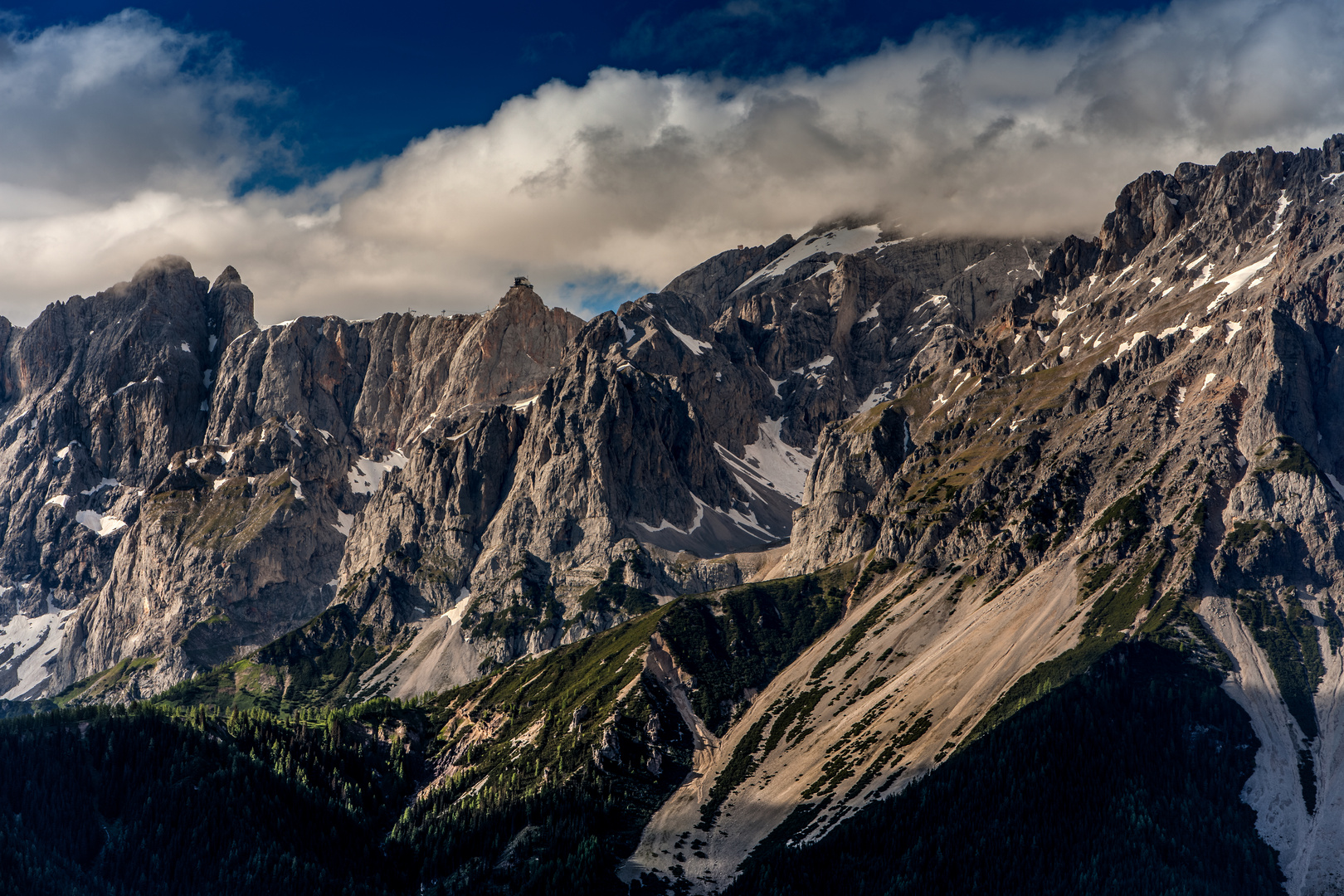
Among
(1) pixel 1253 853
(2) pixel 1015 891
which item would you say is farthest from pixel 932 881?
(1) pixel 1253 853

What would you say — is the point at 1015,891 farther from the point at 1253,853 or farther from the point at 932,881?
the point at 1253,853

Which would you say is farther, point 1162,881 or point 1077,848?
point 1077,848

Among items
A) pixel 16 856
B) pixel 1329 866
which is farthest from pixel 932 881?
pixel 16 856

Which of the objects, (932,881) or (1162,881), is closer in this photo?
(1162,881)

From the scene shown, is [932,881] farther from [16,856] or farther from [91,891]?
[16,856]

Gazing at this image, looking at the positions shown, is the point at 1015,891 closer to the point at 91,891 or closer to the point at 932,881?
the point at 932,881

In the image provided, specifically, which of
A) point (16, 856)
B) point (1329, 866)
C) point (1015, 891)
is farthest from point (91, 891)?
point (1329, 866)
